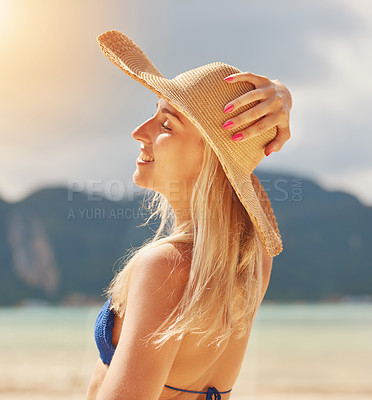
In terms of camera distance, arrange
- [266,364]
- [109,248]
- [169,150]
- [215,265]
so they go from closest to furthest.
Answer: [215,265], [169,150], [266,364], [109,248]

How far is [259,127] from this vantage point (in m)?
1.22

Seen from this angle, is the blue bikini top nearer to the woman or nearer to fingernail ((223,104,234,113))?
the woman

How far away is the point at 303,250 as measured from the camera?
4022cm

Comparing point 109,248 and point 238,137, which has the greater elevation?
point 238,137

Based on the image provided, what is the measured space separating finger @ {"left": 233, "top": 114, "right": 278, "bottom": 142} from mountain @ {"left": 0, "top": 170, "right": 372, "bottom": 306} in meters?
37.0

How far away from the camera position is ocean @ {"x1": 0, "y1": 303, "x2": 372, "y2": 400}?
7.59 metres

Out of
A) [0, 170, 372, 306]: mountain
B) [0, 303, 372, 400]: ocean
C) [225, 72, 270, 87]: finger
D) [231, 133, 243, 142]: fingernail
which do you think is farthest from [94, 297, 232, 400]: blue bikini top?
[0, 170, 372, 306]: mountain

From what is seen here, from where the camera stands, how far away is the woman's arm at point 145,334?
939mm

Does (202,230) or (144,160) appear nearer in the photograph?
(202,230)

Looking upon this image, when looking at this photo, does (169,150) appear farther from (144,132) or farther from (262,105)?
(262,105)

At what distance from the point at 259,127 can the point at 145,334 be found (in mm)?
545

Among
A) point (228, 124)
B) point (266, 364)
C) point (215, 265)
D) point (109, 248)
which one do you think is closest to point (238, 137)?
point (228, 124)

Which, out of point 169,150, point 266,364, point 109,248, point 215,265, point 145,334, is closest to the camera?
point 145,334

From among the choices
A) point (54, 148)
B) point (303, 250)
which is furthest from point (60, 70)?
point (303, 250)
